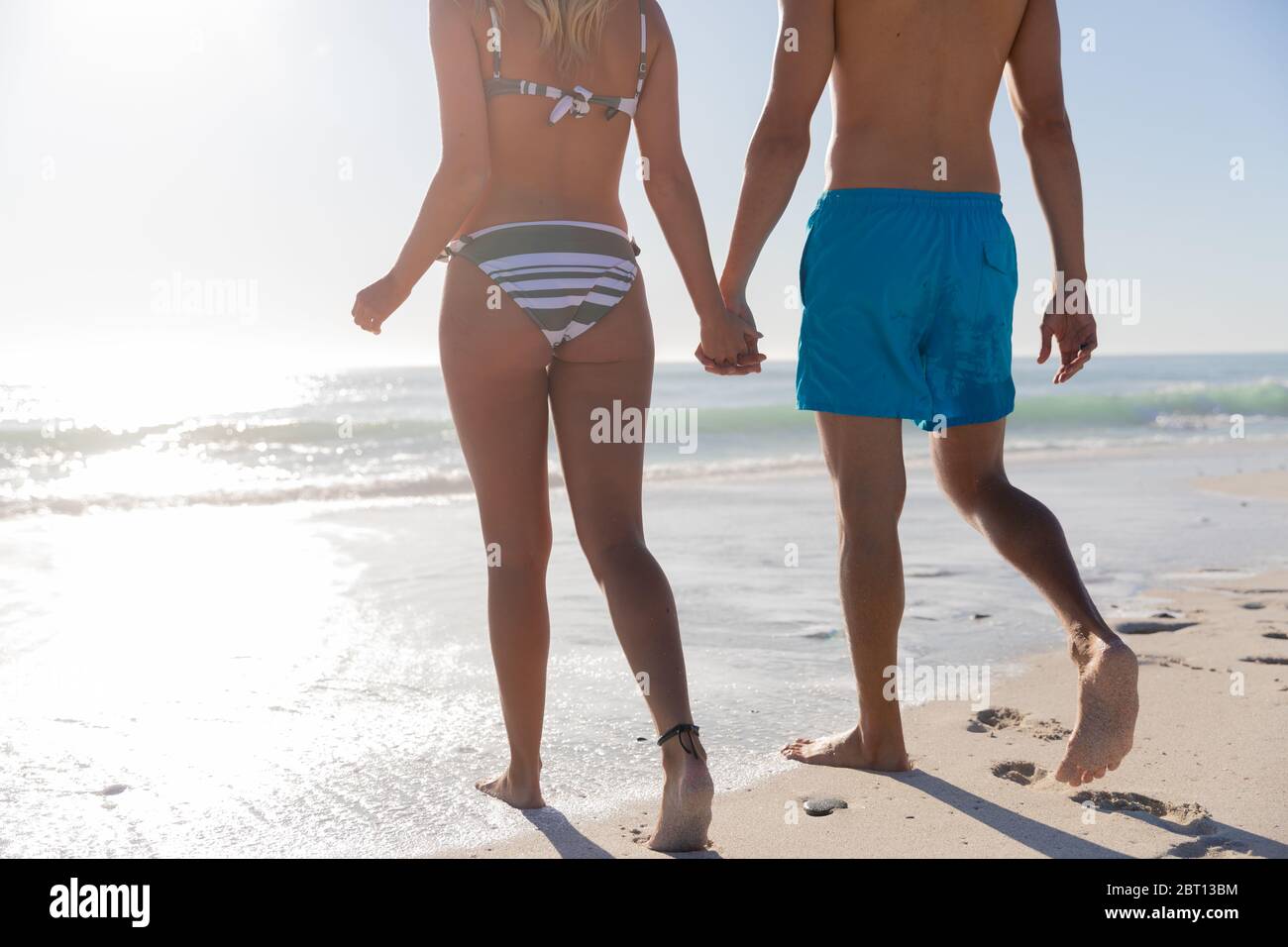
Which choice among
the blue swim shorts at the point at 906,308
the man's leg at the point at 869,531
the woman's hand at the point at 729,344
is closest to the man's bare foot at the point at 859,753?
the man's leg at the point at 869,531

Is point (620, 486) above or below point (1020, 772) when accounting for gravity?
above

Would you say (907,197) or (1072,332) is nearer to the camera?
(907,197)

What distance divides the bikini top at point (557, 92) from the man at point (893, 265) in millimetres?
375

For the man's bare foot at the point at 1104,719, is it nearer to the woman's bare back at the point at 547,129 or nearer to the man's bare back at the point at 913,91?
the man's bare back at the point at 913,91

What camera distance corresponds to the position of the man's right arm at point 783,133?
2.57m

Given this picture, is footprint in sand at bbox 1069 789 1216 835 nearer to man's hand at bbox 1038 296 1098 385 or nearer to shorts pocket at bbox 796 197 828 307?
man's hand at bbox 1038 296 1098 385

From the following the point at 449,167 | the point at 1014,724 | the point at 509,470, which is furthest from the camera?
the point at 1014,724

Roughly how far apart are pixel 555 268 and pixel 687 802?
1.09 meters

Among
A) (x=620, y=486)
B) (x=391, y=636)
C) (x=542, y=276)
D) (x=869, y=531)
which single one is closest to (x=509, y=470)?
(x=620, y=486)

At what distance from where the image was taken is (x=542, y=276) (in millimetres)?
2352
